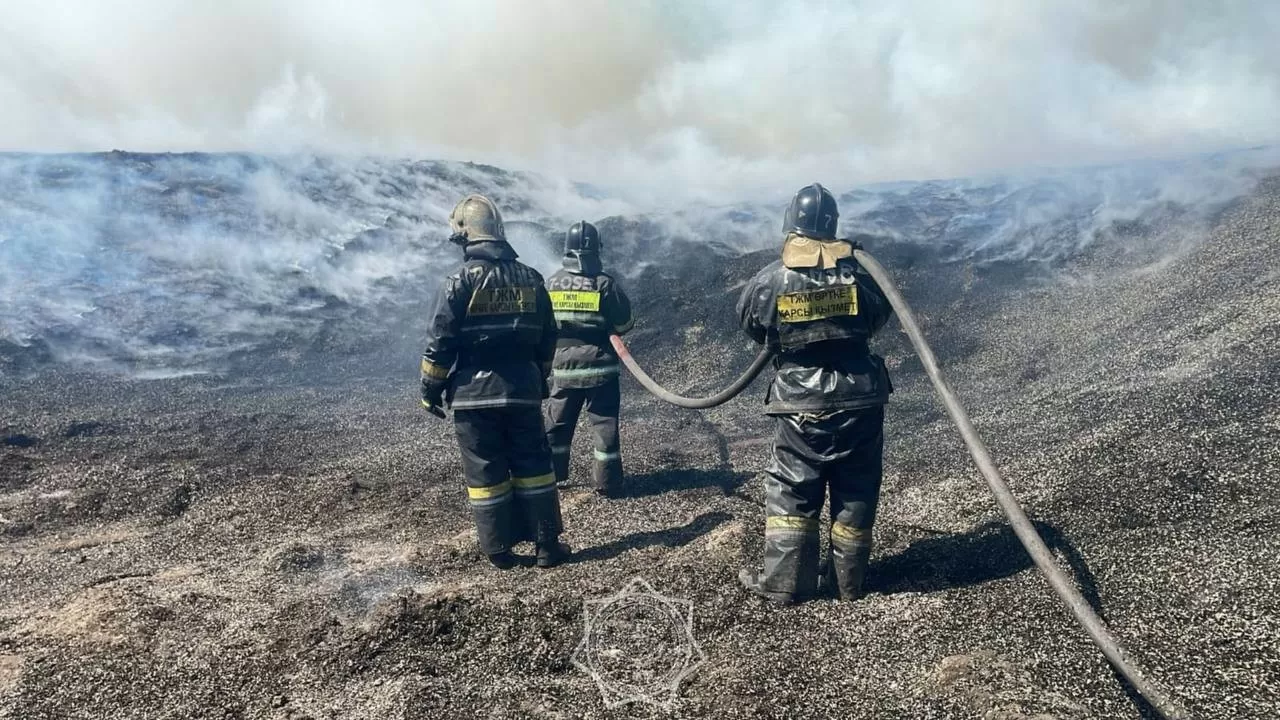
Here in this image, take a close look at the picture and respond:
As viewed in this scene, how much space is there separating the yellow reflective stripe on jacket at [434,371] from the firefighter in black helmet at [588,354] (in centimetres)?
175

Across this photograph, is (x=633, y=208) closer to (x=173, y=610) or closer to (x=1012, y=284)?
(x=1012, y=284)

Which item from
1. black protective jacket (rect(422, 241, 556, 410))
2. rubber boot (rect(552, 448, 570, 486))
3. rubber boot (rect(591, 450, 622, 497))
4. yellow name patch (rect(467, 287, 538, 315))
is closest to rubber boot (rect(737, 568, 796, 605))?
black protective jacket (rect(422, 241, 556, 410))

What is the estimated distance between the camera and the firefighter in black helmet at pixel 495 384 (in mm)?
4973

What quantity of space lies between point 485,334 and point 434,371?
0.44 m

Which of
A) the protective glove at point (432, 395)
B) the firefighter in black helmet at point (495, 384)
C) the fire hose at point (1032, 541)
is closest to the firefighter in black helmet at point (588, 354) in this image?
the firefighter in black helmet at point (495, 384)

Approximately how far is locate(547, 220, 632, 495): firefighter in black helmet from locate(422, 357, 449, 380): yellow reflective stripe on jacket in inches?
69.1

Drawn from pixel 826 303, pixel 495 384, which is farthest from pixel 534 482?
pixel 826 303

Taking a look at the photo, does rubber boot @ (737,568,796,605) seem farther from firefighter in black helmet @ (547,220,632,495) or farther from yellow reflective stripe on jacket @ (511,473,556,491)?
firefighter in black helmet @ (547,220,632,495)

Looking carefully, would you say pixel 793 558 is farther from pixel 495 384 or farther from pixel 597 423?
pixel 597 423

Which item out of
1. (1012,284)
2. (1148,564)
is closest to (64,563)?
(1148,564)

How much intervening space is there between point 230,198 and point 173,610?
22430 millimetres

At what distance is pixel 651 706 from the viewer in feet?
10.5

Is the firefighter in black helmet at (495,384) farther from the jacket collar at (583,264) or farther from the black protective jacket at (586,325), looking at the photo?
the jacket collar at (583,264)

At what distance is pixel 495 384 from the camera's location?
197 inches
